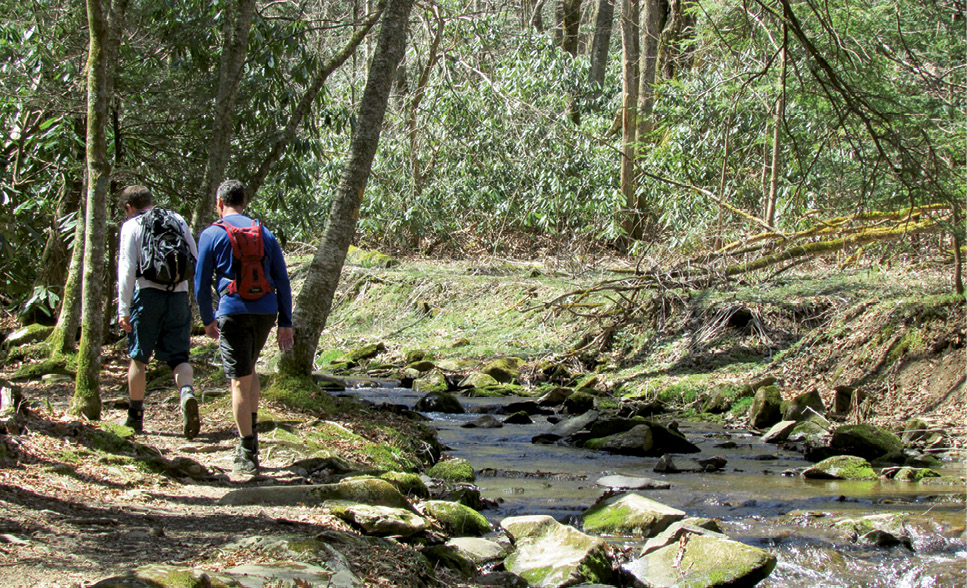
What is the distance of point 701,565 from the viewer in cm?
509

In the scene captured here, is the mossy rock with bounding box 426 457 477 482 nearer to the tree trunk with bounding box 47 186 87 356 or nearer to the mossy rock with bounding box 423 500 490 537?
the mossy rock with bounding box 423 500 490 537

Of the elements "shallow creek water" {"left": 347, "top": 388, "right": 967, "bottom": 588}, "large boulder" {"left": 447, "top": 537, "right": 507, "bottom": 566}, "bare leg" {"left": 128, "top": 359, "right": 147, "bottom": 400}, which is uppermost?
"bare leg" {"left": 128, "top": 359, "right": 147, "bottom": 400}

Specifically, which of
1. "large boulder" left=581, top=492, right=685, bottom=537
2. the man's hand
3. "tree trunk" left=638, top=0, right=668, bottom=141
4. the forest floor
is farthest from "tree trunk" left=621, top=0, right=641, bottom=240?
the man's hand

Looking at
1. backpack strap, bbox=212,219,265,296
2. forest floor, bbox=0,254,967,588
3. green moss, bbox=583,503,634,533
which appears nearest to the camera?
forest floor, bbox=0,254,967,588

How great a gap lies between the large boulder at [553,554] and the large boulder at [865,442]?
4.19 metres

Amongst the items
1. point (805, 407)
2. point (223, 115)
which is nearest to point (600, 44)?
point (805, 407)

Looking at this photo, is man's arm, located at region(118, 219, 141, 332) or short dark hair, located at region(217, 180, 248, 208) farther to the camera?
man's arm, located at region(118, 219, 141, 332)

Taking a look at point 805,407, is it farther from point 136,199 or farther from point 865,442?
point 136,199

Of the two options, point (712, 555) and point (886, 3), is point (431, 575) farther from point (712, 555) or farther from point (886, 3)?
point (886, 3)

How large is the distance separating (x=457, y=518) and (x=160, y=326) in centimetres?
271

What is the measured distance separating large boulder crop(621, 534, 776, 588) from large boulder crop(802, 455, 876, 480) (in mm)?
2851

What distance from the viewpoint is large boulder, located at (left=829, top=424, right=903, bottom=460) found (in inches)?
332

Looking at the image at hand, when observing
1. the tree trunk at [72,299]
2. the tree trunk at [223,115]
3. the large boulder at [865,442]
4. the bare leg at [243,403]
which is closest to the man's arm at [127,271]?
the tree trunk at [72,299]

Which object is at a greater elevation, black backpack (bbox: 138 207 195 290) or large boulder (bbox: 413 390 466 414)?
black backpack (bbox: 138 207 195 290)
